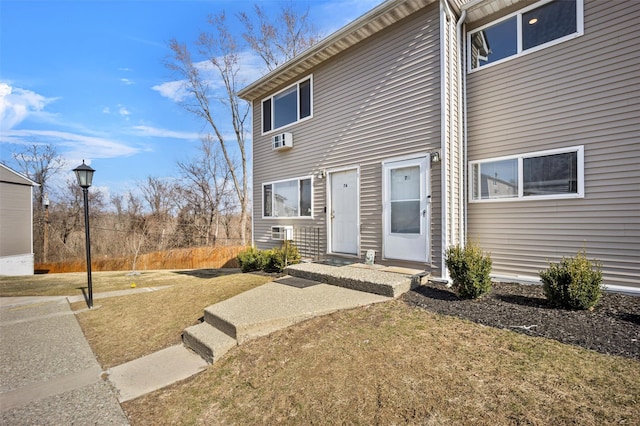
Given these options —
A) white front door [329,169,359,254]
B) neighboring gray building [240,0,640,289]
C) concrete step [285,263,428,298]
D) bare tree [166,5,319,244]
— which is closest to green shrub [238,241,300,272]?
neighboring gray building [240,0,640,289]

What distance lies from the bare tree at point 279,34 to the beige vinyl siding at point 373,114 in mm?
9507

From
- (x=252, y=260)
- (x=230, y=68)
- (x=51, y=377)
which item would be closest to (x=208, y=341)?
(x=51, y=377)

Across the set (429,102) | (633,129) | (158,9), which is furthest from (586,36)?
(158,9)

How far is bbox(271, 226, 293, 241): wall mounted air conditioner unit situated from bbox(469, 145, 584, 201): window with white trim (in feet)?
14.7

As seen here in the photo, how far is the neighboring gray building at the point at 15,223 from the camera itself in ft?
42.3

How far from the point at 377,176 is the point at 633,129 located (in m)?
3.90

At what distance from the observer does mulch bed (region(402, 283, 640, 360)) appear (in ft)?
9.54

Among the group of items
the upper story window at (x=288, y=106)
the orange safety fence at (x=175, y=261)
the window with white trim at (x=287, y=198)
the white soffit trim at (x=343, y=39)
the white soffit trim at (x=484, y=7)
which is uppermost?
the white soffit trim at (x=343, y=39)

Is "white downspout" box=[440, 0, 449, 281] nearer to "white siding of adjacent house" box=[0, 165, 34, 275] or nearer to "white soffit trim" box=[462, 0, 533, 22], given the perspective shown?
"white soffit trim" box=[462, 0, 533, 22]

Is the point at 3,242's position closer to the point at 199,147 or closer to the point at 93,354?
the point at 199,147

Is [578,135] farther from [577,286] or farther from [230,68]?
[230,68]

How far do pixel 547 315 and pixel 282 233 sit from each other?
6.34m

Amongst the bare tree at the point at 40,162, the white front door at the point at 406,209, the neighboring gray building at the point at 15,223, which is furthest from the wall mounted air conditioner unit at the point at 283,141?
the bare tree at the point at 40,162

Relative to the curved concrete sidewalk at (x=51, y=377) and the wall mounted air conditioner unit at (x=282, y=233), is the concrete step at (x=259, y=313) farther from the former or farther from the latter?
the wall mounted air conditioner unit at (x=282, y=233)
